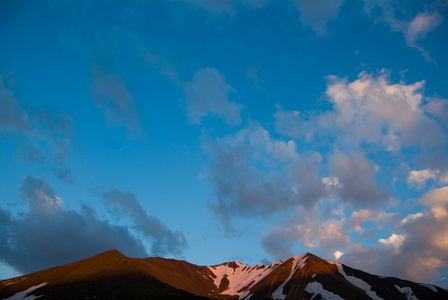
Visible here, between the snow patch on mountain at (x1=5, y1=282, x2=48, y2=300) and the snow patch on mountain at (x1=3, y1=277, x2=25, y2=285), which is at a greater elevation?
the snow patch on mountain at (x1=3, y1=277, x2=25, y2=285)

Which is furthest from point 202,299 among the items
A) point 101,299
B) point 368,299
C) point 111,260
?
point 368,299

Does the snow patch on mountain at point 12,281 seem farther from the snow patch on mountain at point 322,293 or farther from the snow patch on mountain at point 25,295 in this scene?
the snow patch on mountain at point 322,293

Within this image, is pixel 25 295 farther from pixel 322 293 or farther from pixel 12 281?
pixel 322 293

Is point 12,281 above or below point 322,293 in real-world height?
above

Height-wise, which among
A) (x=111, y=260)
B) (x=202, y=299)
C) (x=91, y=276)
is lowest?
(x=202, y=299)

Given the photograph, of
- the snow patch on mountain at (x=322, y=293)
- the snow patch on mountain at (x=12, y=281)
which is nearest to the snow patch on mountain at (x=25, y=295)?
the snow patch on mountain at (x=12, y=281)

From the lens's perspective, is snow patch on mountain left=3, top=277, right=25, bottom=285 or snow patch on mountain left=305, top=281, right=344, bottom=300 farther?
snow patch on mountain left=305, top=281, right=344, bottom=300

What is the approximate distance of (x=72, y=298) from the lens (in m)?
120

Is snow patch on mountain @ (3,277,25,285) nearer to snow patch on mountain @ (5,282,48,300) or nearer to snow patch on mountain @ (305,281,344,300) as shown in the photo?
snow patch on mountain @ (5,282,48,300)

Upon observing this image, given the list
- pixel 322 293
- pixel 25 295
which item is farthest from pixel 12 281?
pixel 322 293

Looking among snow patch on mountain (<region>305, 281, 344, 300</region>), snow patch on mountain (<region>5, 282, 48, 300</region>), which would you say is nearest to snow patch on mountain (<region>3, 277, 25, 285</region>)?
snow patch on mountain (<region>5, 282, 48, 300</region>)

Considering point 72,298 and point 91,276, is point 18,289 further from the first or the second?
point 72,298

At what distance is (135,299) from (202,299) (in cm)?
2546

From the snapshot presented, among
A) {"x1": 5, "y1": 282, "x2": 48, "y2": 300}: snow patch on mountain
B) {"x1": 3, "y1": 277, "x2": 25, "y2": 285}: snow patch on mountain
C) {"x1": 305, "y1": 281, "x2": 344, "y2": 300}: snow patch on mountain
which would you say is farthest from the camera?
{"x1": 305, "y1": 281, "x2": 344, "y2": 300}: snow patch on mountain
